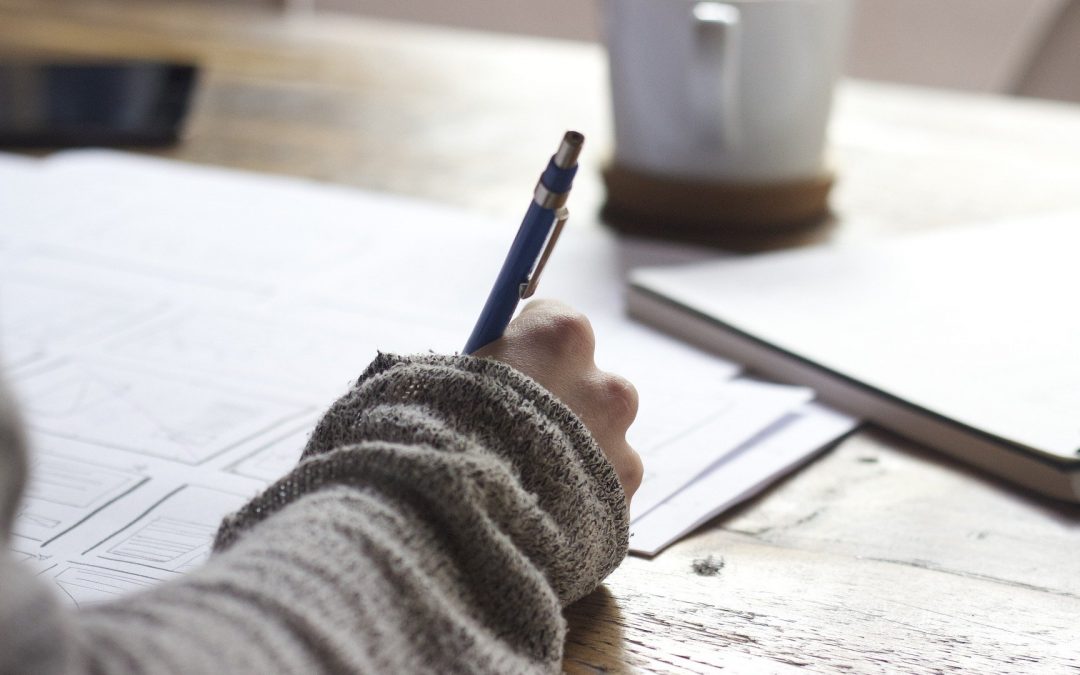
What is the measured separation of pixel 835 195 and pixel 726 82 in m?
0.18

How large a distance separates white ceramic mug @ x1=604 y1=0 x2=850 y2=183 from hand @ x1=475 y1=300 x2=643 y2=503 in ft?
1.17

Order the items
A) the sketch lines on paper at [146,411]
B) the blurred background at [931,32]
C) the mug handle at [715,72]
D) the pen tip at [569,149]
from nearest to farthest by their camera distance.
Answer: the pen tip at [569,149]
the sketch lines on paper at [146,411]
the mug handle at [715,72]
the blurred background at [931,32]

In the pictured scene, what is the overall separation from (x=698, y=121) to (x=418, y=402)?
453 mm

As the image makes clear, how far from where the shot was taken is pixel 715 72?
0.72m

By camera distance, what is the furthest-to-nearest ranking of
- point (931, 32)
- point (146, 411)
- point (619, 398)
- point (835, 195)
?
point (931, 32) → point (835, 195) → point (146, 411) → point (619, 398)

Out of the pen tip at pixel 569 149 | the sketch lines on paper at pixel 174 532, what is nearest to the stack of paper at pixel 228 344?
the sketch lines on paper at pixel 174 532

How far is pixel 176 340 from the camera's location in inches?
23.5

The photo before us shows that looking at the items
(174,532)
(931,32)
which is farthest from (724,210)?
(931,32)

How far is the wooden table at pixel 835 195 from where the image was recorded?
364 mm

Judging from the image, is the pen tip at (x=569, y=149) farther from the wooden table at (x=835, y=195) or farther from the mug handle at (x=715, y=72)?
the mug handle at (x=715, y=72)

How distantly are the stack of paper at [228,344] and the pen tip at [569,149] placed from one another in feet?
0.45

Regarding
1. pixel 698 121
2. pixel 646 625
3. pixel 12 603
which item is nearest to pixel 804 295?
pixel 698 121

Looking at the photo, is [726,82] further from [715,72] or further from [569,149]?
[569,149]

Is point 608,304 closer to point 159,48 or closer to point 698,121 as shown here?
point 698,121
